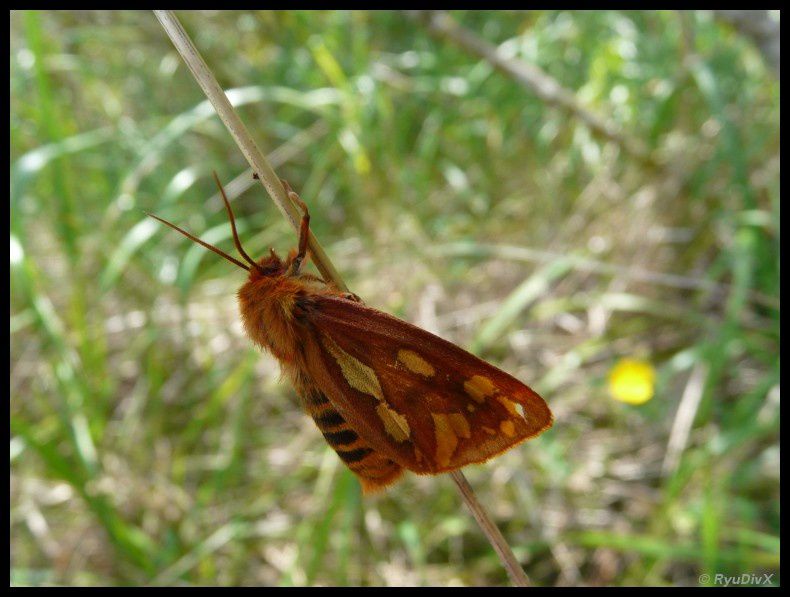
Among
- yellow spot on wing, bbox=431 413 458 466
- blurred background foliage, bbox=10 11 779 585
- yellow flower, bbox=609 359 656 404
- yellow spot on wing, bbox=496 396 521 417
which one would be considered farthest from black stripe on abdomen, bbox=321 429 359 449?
yellow flower, bbox=609 359 656 404

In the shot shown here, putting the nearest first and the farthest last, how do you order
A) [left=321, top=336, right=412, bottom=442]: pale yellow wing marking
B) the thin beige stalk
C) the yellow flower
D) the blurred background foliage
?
the thin beige stalk, [left=321, top=336, right=412, bottom=442]: pale yellow wing marking, the blurred background foliage, the yellow flower

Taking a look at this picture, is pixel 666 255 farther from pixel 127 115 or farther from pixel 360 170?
pixel 127 115

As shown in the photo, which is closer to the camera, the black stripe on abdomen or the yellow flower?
the black stripe on abdomen

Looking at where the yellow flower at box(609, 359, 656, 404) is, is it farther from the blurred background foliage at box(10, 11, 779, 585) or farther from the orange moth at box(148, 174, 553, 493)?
the orange moth at box(148, 174, 553, 493)

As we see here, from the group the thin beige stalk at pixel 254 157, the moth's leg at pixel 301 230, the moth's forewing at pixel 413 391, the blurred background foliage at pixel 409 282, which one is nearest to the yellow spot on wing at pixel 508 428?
the moth's forewing at pixel 413 391

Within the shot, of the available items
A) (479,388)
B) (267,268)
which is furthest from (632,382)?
(267,268)

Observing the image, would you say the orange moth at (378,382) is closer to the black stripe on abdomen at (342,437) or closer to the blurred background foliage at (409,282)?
the black stripe on abdomen at (342,437)

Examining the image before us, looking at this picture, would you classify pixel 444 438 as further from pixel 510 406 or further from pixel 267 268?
pixel 267 268
